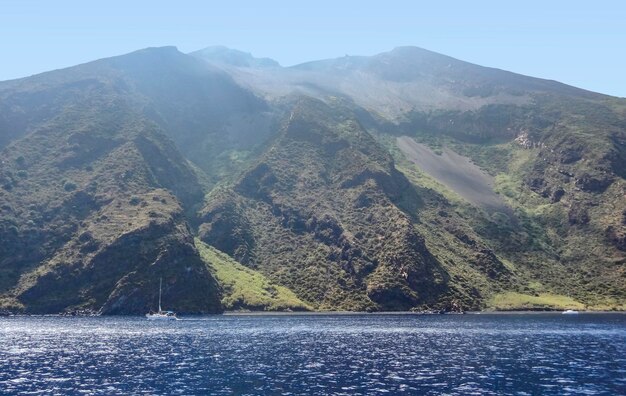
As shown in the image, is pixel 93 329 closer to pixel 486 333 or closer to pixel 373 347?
pixel 373 347

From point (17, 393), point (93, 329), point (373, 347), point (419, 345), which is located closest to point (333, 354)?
point (373, 347)

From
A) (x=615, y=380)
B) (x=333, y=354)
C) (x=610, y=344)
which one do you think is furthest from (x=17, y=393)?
(x=610, y=344)

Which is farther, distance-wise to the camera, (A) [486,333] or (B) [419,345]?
(A) [486,333]

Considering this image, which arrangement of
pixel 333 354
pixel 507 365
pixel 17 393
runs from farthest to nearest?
pixel 333 354
pixel 507 365
pixel 17 393

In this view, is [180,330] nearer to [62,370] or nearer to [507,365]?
[62,370]

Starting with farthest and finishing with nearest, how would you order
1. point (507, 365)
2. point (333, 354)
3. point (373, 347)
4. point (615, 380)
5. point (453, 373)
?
point (373, 347) → point (333, 354) → point (507, 365) → point (453, 373) → point (615, 380)

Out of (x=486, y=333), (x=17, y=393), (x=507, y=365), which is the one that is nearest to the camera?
(x=17, y=393)
